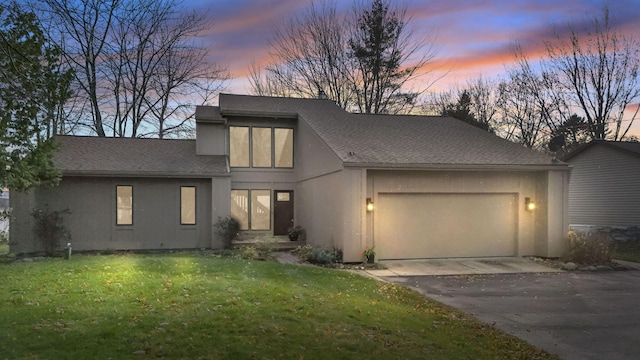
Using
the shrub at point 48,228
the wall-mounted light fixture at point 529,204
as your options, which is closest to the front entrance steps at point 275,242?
the shrub at point 48,228

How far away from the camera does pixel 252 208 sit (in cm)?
1955

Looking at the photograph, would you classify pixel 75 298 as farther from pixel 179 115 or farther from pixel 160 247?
pixel 179 115

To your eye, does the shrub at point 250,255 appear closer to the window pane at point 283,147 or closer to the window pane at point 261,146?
the window pane at point 261,146

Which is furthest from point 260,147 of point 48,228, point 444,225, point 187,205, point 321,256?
point 444,225

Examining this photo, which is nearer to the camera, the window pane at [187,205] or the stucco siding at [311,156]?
the stucco siding at [311,156]

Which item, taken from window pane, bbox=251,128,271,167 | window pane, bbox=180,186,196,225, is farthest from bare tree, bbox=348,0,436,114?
window pane, bbox=180,186,196,225

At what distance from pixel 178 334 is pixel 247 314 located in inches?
50.4

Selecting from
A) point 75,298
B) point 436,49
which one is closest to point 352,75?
point 436,49

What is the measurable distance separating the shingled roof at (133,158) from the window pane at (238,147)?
661 millimetres

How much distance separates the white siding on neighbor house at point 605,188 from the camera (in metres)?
22.3

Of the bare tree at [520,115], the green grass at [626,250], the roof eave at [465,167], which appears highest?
the bare tree at [520,115]

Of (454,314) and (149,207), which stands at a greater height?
(149,207)

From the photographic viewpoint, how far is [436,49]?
32.0 meters

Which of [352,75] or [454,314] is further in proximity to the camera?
[352,75]
